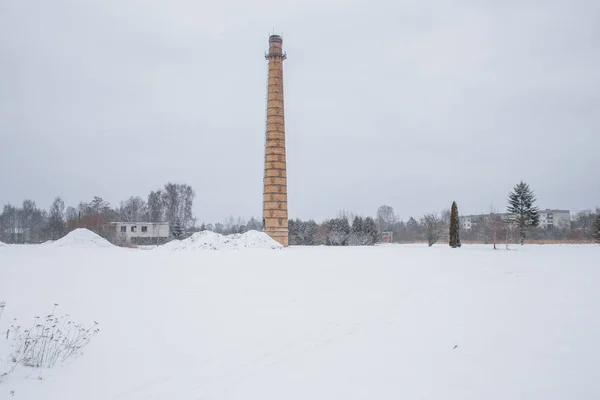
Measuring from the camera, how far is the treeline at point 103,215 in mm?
47562

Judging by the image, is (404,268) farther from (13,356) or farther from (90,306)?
(13,356)

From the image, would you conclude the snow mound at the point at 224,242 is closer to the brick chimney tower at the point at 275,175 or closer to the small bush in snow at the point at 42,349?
the brick chimney tower at the point at 275,175

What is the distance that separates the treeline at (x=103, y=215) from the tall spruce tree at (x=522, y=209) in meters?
37.3

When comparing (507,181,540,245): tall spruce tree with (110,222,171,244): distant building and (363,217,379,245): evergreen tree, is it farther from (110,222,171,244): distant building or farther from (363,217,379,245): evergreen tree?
(110,222,171,244): distant building

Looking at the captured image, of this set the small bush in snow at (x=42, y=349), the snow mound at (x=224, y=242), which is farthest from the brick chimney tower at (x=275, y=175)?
the small bush in snow at (x=42, y=349)

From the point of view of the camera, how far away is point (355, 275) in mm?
14023

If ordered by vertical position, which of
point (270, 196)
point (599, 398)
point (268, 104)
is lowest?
point (599, 398)

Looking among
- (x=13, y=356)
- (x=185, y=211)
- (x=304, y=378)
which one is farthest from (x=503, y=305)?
(x=185, y=211)

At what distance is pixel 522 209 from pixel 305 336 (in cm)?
4339

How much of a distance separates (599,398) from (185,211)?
63719mm

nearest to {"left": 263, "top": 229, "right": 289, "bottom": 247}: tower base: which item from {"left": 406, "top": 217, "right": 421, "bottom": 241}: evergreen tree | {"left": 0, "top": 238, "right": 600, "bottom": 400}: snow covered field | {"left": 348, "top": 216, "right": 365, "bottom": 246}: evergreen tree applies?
{"left": 348, "top": 216, "right": 365, "bottom": 246}: evergreen tree

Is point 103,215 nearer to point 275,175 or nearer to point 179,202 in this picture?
point 179,202

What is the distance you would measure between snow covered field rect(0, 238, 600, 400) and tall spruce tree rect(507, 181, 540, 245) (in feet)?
111

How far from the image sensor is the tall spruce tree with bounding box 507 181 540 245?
43094mm
